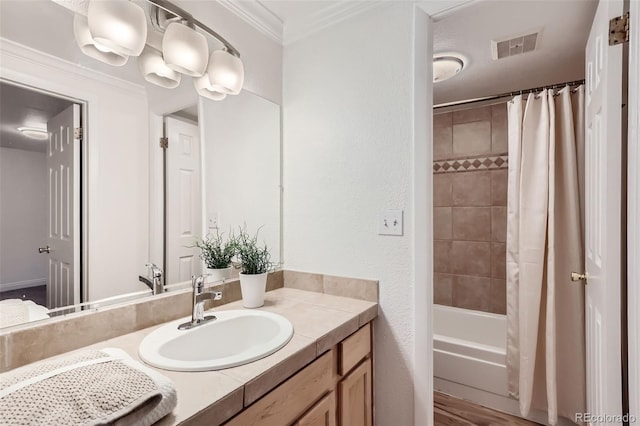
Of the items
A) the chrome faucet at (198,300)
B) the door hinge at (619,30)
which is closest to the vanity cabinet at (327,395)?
the chrome faucet at (198,300)

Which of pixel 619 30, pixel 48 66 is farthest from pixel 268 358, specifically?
pixel 619 30

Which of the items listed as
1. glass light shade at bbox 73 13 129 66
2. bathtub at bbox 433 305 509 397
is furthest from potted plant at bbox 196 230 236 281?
bathtub at bbox 433 305 509 397

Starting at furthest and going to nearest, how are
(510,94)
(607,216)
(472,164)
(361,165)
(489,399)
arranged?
(472,164) → (510,94) → (489,399) → (361,165) → (607,216)

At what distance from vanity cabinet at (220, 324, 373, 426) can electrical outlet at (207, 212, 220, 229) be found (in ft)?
2.49

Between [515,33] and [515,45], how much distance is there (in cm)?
14

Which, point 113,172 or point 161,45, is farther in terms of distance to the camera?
point 161,45

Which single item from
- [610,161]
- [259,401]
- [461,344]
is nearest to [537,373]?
[461,344]

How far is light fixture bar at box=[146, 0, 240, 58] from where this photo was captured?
1129mm

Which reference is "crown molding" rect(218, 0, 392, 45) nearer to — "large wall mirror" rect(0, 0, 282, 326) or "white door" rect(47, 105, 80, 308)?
"large wall mirror" rect(0, 0, 282, 326)

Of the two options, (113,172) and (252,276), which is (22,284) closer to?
(113,172)

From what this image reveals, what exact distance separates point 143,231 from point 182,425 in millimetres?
762

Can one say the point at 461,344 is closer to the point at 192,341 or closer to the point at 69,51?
the point at 192,341

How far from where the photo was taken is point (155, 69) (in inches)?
45.3

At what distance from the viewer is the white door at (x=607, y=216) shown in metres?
0.94
